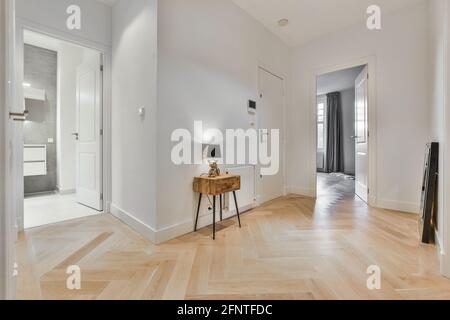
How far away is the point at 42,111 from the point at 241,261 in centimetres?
458

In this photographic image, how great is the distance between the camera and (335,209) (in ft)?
10.6

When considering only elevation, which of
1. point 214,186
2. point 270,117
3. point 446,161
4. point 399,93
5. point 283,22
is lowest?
point 214,186

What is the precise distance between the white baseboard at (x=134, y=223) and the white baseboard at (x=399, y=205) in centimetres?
323

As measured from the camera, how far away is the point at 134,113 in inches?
98.7

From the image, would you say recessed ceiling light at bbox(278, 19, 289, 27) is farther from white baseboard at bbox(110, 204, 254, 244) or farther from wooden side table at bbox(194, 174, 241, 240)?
white baseboard at bbox(110, 204, 254, 244)

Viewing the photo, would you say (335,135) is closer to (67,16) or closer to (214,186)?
(214,186)

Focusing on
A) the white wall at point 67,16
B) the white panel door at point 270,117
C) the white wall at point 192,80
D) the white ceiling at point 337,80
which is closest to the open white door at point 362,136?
the white panel door at point 270,117

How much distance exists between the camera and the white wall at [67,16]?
→ 2484 mm

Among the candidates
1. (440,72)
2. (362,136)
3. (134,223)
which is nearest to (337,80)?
(362,136)

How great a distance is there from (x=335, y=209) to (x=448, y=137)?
1.91 metres

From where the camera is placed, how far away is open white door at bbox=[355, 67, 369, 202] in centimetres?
354

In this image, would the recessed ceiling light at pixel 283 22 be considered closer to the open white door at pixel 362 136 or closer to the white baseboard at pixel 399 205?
the open white door at pixel 362 136
